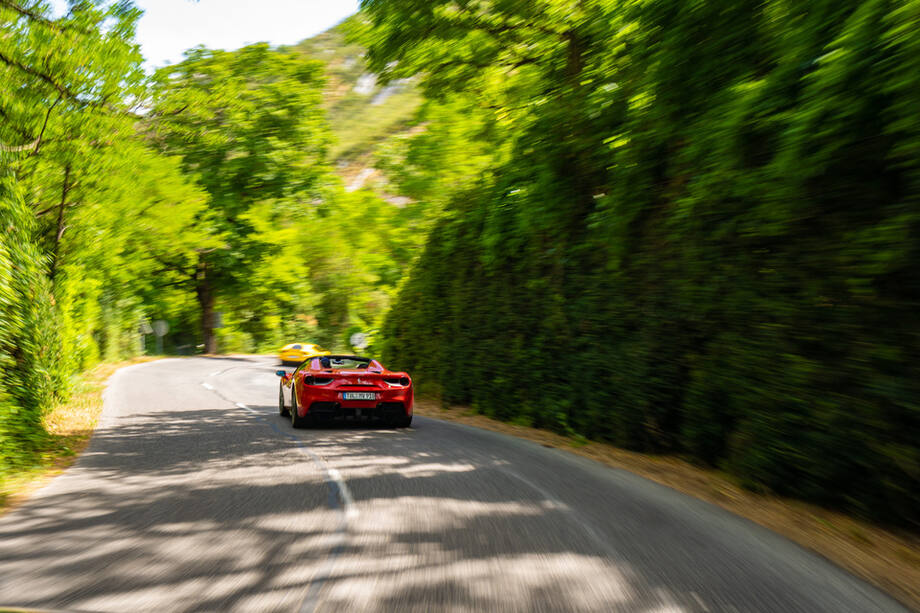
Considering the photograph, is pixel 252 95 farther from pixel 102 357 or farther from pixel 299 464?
pixel 299 464

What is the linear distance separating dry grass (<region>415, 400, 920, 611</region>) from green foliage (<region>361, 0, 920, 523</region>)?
204mm

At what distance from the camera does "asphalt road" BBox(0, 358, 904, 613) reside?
3.65m

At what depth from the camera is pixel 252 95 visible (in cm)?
3991

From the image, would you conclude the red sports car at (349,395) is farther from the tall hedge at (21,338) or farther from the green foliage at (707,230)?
the tall hedge at (21,338)

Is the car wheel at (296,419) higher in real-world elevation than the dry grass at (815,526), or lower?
higher

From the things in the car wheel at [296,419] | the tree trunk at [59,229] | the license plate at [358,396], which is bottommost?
the car wheel at [296,419]

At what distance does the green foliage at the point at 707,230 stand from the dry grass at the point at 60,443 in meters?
6.87

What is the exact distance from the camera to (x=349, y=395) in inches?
441

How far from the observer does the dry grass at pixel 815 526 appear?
4184 mm

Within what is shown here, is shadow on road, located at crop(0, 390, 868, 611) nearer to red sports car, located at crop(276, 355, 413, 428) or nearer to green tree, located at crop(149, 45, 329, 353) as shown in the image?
red sports car, located at crop(276, 355, 413, 428)

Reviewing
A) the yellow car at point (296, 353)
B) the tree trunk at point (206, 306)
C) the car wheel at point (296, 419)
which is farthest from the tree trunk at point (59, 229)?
the tree trunk at point (206, 306)

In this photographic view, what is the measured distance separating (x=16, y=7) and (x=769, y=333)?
922 centimetres

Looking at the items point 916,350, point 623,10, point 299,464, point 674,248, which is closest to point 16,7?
point 299,464

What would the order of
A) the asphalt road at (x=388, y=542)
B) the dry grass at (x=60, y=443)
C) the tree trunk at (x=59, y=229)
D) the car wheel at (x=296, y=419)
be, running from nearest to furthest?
the asphalt road at (x=388, y=542)
the dry grass at (x=60, y=443)
the car wheel at (x=296, y=419)
the tree trunk at (x=59, y=229)
